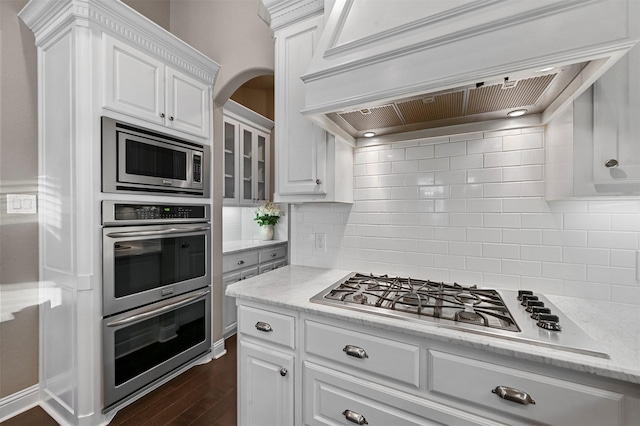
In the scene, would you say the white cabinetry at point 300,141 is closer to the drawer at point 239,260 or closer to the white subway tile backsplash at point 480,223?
the white subway tile backsplash at point 480,223

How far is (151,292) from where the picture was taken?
2014 millimetres

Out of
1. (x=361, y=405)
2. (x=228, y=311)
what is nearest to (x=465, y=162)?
(x=361, y=405)

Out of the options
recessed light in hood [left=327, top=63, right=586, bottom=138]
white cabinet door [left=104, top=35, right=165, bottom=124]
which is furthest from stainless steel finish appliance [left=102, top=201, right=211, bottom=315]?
recessed light in hood [left=327, top=63, right=586, bottom=138]

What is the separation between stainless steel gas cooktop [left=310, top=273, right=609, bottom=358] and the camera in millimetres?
966

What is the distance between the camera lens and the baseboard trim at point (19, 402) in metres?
1.83

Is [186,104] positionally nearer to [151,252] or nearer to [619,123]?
[151,252]

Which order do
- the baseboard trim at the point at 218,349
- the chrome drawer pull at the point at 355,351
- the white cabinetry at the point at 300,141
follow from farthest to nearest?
the baseboard trim at the point at 218,349 → the white cabinetry at the point at 300,141 → the chrome drawer pull at the point at 355,351

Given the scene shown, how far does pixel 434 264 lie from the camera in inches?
66.9

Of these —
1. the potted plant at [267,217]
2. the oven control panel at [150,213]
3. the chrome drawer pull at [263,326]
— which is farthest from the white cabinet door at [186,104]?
the chrome drawer pull at [263,326]

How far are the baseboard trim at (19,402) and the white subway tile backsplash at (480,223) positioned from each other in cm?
218

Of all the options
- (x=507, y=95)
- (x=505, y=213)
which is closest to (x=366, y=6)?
(x=507, y=95)

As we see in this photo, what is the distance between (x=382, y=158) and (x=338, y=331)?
1.09 meters

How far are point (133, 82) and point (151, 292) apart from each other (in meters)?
1.43

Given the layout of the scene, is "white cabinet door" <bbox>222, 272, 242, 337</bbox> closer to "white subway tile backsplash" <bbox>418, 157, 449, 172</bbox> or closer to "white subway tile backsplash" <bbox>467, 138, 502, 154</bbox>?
"white subway tile backsplash" <bbox>418, 157, 449, 172</bbox>
